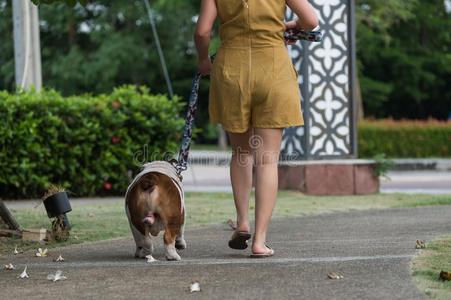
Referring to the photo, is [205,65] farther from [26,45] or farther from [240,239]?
[26,45]

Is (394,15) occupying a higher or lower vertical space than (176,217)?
higher

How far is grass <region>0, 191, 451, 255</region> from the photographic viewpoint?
7.47m

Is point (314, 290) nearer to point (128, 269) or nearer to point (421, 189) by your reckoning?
point (128, 269)

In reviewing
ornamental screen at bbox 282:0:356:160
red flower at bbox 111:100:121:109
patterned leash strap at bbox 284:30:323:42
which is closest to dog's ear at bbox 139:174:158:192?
patterned leash strap at bbox 284:30:323:42

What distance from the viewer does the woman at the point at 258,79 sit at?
562 cm

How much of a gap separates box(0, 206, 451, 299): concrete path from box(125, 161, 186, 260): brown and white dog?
0.19 meters

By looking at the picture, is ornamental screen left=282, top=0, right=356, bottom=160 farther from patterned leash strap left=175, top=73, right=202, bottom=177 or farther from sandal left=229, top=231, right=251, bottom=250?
sandal left=229, top=231, right=251, bottom=250

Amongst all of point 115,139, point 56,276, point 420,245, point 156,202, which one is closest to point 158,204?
point 156,202

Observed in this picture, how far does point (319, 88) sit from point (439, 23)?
1081 inches

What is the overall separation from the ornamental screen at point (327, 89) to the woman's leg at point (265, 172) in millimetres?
6330

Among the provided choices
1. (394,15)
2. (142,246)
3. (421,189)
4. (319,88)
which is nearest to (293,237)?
(142,246)

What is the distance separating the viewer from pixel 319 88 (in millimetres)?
12211

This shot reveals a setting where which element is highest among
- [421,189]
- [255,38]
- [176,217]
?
[255,38]

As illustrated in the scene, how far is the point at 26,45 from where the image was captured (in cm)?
1354
